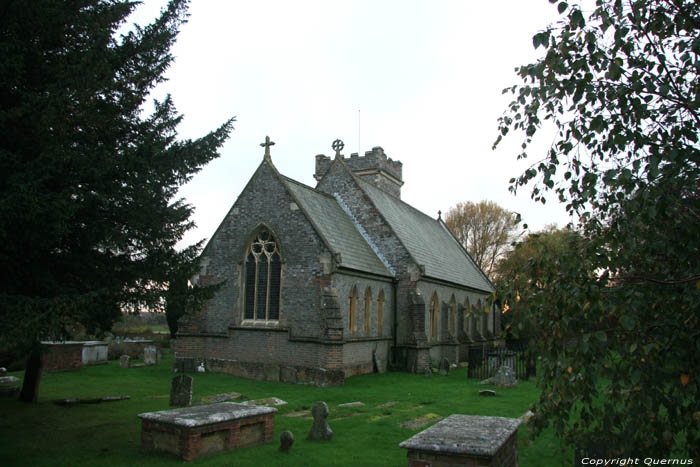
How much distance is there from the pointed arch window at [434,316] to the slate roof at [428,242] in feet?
4.22

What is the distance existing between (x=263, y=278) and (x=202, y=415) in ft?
38.5

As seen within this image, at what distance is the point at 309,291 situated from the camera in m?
19.3

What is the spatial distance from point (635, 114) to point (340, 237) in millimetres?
18376

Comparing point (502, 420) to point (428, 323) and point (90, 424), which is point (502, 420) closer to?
point (90, 424)

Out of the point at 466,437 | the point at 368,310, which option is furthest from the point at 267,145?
the point at 466,437

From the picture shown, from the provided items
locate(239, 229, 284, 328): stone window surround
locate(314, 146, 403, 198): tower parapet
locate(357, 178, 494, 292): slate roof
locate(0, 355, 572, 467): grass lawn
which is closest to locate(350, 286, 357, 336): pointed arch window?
locate(0, 355, 572, 467): grass lawn

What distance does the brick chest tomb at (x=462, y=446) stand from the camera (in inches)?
236

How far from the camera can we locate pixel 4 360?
69.4 feet

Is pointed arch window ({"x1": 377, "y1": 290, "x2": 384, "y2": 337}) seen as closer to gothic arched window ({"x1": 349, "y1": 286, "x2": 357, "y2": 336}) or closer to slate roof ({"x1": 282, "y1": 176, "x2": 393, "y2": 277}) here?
slate roof ({"x1": 282, "y1": 176, "x2": 393, "y2": 277})

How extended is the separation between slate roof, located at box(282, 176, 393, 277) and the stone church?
0.20ft

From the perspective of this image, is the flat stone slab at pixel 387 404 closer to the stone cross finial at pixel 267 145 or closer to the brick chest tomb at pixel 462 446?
the brick chest tomb at pixel 462 446

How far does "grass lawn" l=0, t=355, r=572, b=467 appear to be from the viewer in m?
8.84

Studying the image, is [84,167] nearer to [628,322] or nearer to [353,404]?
[628,322]

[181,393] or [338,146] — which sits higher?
[338,146]
